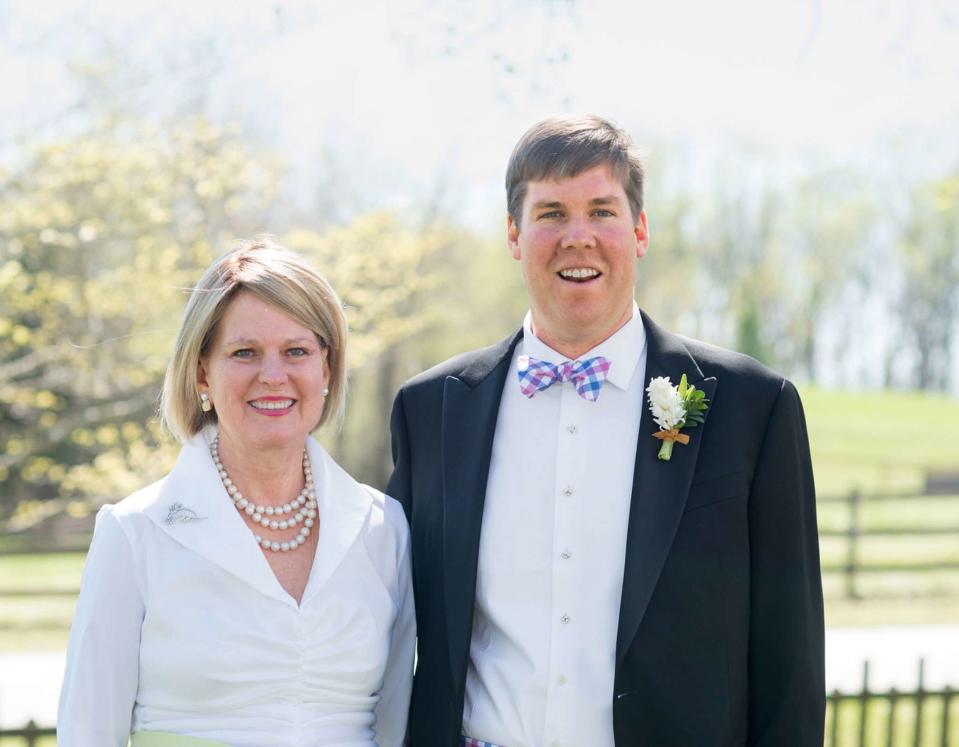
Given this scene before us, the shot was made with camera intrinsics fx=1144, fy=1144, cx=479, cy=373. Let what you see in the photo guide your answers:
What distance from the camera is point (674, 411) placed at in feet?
10.2

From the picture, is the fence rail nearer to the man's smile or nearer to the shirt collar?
the shirt collar

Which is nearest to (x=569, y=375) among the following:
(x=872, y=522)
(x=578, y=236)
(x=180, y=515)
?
(x=578, y=236)

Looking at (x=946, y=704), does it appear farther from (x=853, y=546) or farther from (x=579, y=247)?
(x=853, y=546)

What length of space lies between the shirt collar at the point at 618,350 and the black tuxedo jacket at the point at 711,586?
0.48 feet

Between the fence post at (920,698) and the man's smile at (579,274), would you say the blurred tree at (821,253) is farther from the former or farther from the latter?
the man's smile at (579,274)

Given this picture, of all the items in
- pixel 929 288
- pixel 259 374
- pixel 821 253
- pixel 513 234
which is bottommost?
pixel 259 374

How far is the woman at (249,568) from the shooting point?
2895 mm

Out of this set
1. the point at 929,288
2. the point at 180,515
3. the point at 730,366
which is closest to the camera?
the point at 180,515

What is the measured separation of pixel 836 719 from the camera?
249 inches

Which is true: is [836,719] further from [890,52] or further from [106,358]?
[106,358]

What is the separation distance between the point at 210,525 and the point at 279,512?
0.22 meters

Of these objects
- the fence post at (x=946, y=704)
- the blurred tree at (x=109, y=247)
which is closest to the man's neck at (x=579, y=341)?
the fence post at (x=946, y=704)

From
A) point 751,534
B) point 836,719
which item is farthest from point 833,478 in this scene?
point 751,534

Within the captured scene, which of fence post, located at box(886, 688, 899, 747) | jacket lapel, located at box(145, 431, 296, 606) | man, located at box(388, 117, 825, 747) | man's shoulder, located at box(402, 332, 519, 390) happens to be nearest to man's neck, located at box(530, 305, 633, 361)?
man, located at box(388, 117, 825, 747)
